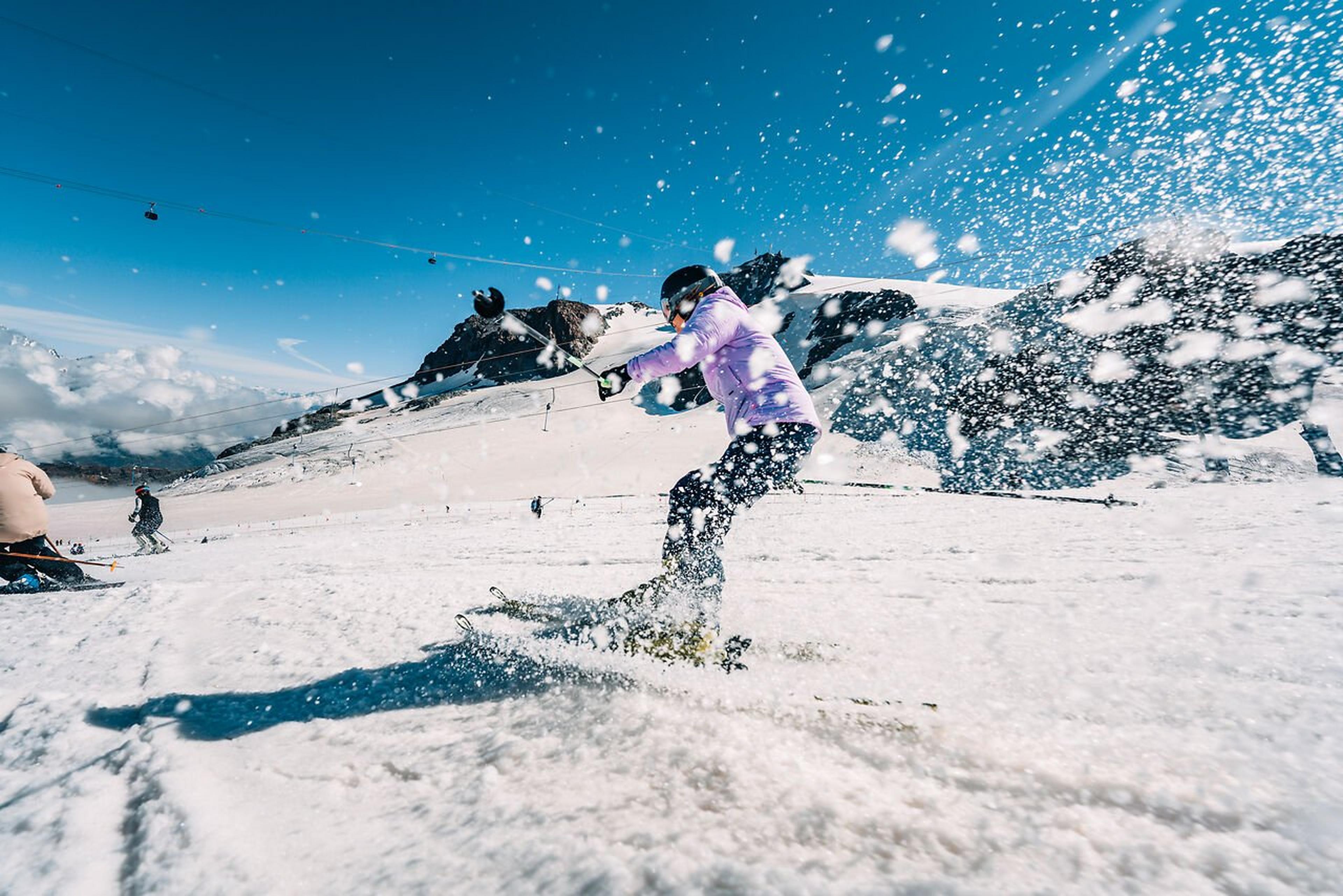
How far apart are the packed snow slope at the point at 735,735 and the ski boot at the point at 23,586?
1475 mm

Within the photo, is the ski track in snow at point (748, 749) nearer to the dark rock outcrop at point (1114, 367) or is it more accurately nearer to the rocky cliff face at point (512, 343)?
the dark rock outcrop at point (1114, 367)

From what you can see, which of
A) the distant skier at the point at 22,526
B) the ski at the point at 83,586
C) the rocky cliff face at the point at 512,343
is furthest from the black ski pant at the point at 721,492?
the rocky cliff face at the point at 512,343

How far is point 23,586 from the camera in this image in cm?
553

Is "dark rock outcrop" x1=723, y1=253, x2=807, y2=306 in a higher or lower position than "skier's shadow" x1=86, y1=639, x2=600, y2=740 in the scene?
higher

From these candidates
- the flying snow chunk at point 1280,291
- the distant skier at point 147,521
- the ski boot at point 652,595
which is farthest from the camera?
the flying snow chunk at point 1280,291

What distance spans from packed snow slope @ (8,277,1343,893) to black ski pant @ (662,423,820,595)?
54cm

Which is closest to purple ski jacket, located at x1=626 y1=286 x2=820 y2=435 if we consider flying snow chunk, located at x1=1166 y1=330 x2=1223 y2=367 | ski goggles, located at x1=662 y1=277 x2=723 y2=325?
ski goggles, located at x1=662 y1=277 x2=723 y2=325

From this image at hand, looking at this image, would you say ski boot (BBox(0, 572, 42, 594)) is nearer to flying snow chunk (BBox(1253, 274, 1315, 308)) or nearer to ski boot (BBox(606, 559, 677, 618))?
ski boot (BBox(606, 559, 677, 618))

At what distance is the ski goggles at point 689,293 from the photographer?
10.6 ft

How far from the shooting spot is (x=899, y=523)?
7.07m

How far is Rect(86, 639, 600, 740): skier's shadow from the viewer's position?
206cm

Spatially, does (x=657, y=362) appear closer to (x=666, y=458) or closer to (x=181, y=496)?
(x=666, y=458)

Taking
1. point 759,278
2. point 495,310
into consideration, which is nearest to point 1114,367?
point 495,310

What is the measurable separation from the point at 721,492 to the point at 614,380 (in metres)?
0.95
